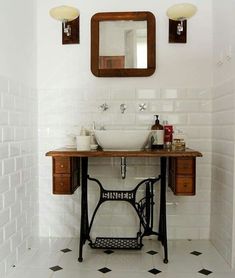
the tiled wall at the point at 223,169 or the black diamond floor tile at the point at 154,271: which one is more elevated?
the tiled wall at the point at 223,169

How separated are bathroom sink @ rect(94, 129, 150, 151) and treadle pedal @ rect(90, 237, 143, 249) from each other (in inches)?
30.3

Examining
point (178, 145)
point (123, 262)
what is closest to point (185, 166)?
point (178, 145)

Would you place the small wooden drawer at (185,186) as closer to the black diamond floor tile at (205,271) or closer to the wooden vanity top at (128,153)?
the wooden vanity top at (128,153)

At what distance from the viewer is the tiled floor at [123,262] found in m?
1.90

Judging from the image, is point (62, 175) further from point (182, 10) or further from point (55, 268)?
point (182, 10)

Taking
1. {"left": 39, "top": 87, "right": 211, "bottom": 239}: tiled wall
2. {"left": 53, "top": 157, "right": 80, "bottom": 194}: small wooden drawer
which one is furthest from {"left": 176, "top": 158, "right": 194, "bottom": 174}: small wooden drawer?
{"left": 53, "top": 157, "right": 80, "bottom": 194}: small wooden drawer

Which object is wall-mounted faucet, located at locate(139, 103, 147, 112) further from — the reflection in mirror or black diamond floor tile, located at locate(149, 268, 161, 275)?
black diamond floor tile, located at locate(149, 268, 161, 275)

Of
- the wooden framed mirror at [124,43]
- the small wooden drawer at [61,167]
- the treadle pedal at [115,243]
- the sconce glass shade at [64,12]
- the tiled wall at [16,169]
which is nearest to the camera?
the tiled wall at [16,169]

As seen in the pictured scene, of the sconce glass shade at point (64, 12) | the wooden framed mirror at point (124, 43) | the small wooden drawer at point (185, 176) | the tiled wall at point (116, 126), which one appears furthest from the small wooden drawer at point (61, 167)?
the sconce glass shade at point (64, 12)

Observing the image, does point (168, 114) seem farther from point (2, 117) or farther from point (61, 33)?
point (2, 117)

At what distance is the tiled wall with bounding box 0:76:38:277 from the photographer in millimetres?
1856

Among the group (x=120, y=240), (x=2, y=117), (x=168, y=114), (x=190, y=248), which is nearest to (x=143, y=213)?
(x=120, y=240)

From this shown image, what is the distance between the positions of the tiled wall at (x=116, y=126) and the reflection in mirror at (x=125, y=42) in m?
0.23

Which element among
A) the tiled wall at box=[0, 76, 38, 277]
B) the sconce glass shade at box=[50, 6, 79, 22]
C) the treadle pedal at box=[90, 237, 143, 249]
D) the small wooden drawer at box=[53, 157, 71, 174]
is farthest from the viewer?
the treadle pedal at box=[90, 237, 143, 249]
